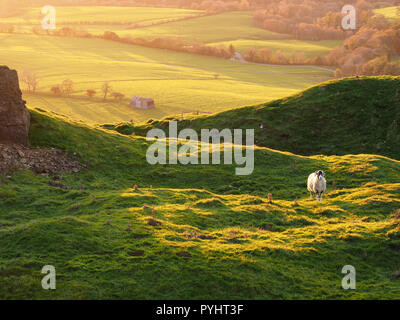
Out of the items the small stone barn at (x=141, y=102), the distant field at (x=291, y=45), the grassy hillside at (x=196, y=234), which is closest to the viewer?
the grassy hillside at (x=196, y=234)

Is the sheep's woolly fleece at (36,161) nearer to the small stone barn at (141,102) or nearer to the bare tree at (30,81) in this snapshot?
the small stone barn at (141,102)

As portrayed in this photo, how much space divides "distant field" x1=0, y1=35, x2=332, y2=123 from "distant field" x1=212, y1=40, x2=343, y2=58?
18.2 m

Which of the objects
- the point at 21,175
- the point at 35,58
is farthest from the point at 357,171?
the point at 35,58

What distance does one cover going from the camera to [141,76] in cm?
13500

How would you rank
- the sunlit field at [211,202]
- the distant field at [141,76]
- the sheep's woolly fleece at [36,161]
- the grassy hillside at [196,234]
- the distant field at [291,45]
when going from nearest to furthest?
the grassy hillside at [196,234], the sunlit field at [211,202], the sheep's woolly fleece at [36,161], the distant field at [141,76], the distant field at [291,45]

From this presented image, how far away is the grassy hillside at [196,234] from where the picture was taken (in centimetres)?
1530

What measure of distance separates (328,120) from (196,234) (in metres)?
36.8

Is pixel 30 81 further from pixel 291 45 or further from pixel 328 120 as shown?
pixel 291 45

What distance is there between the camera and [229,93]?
116625mm

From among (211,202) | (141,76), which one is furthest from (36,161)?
(141,76)

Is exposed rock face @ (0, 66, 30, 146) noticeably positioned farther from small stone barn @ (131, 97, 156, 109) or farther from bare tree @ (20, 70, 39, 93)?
bare tree @ (20, 70, 39, 93)

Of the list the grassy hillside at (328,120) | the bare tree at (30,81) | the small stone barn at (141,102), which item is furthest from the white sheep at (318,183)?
the bare tree at (30,81)

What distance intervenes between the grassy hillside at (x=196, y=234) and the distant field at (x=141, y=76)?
68.5m

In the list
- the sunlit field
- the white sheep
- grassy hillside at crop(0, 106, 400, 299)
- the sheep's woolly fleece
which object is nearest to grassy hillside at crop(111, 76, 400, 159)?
the sunlit field
